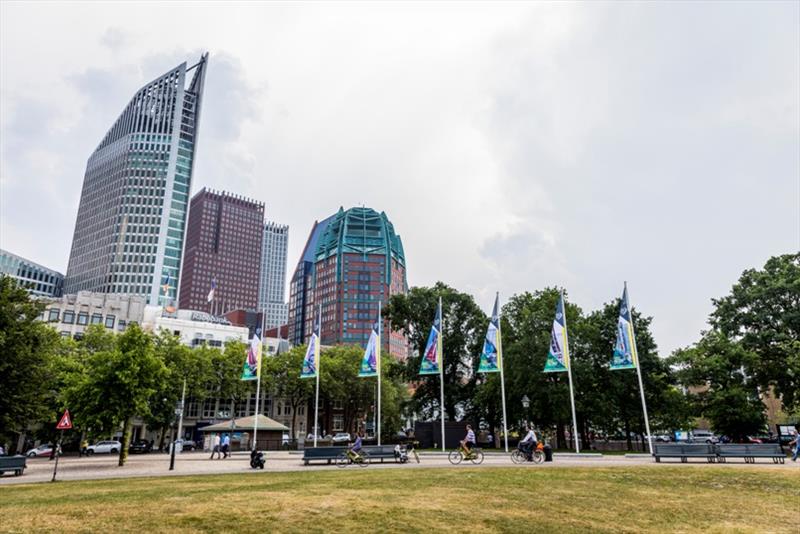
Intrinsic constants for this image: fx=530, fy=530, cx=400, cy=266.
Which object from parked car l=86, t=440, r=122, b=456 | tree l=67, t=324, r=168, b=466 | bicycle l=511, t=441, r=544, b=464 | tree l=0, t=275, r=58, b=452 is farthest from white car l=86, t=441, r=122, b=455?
bicycle l=511, t=441, r=544, b=464

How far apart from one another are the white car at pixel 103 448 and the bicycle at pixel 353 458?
131ft

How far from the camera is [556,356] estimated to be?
38.2 m

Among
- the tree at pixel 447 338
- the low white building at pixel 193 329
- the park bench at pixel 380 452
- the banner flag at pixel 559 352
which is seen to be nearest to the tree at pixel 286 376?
the tree at pixel 447 338

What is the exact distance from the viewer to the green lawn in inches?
439

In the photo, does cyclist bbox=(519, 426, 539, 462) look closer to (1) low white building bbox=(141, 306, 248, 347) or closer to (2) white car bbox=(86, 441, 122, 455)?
(2) white car bbox=(86, 441, 122, 455)

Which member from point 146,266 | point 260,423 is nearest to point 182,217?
point 146,266

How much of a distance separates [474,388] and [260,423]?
81.9 feet

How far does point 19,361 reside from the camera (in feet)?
99.2

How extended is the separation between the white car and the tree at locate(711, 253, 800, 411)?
2510 inches

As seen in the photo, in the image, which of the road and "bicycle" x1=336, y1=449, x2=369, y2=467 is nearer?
the road

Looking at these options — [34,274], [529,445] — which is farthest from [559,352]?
[34,274]

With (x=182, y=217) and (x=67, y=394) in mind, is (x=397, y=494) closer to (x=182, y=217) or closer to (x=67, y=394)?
(x=67, y=394)

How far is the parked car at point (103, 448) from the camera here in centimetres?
5594

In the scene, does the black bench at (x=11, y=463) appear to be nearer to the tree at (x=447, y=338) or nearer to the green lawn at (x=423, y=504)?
the green lawn at (x=423, y=504)
